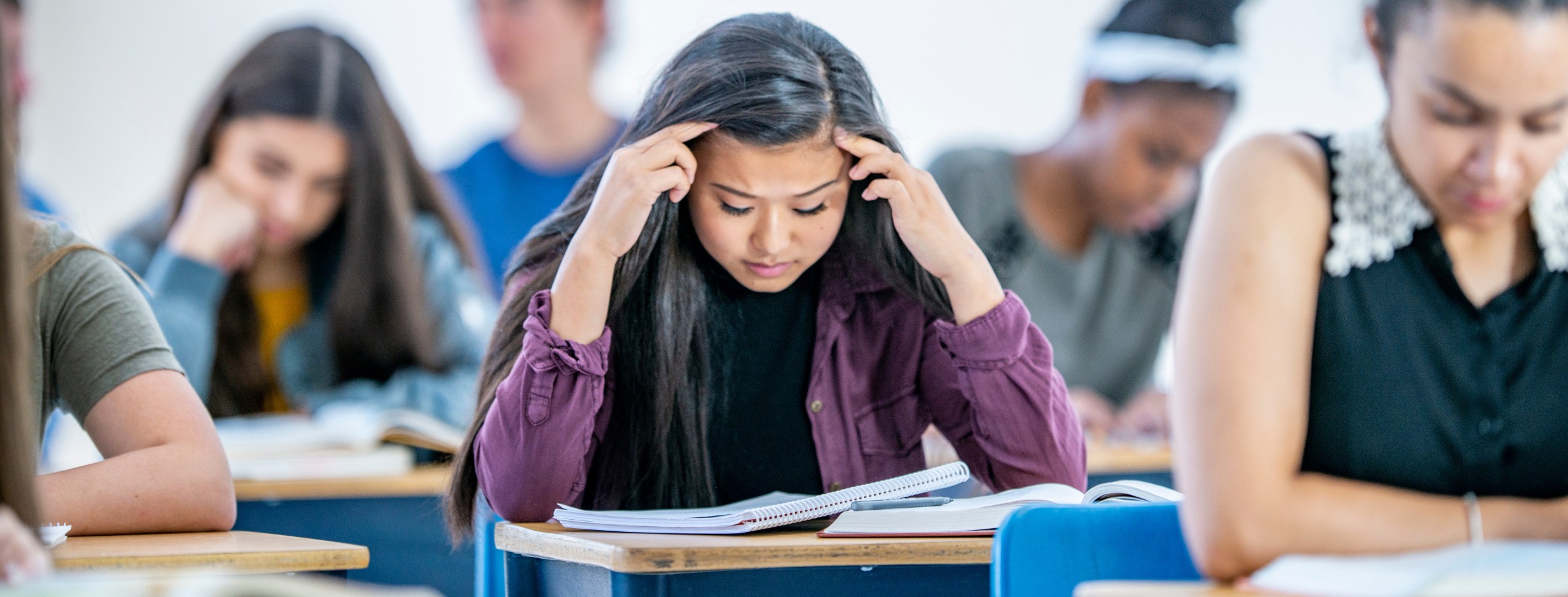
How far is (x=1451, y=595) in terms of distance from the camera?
2.65 feet

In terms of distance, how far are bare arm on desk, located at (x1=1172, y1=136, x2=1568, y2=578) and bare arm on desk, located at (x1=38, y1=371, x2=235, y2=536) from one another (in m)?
0.94

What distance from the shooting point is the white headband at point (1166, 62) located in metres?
3.07

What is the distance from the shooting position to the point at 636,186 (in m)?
1.47

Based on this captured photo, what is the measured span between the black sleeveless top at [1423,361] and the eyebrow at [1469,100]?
0.08 meters

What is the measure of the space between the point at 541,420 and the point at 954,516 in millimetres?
484

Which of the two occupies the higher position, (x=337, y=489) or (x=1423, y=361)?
(x=1423, y=361)

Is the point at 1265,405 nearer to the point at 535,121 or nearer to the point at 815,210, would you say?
the point at 815,210

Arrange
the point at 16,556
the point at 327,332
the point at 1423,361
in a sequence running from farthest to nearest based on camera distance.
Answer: the point at 327,332 → the point at 1423,361 → the point at 16,556

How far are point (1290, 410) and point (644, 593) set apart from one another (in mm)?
536

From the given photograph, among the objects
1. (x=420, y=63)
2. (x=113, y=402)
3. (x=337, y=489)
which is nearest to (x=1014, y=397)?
Result: (x=113, y=402)

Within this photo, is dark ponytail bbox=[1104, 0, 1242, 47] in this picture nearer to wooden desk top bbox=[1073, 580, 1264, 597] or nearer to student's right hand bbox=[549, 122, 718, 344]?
student's right hand bbox=[549, 122, 718, 344]

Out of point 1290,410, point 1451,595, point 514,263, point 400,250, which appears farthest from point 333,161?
point 1451,595

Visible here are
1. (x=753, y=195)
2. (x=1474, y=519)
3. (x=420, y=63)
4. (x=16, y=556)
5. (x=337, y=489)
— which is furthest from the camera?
(x=420, y=63)

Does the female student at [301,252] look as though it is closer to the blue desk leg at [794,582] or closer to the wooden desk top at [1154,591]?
the blue desk leg at [794,582]
